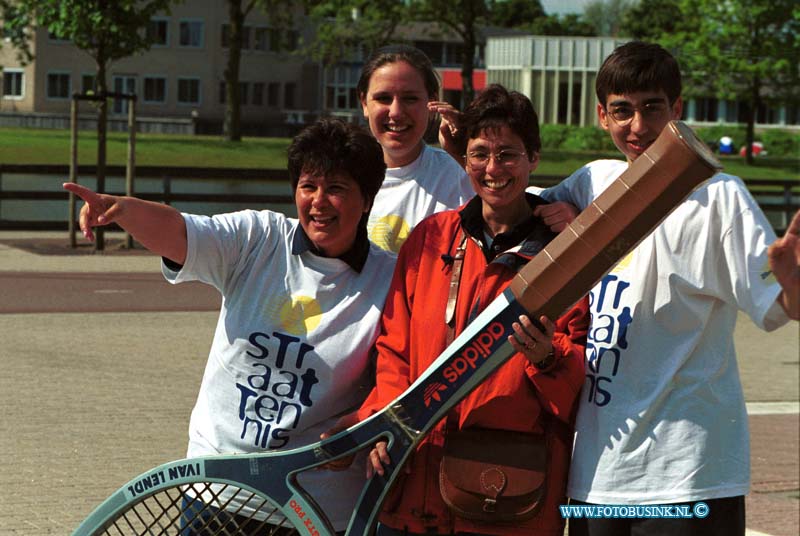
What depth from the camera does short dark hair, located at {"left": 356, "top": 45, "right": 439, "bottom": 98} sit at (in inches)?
166

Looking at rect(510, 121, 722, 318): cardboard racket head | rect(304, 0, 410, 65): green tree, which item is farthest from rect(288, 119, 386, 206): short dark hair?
rect(304, 0, 410, 65): green tree

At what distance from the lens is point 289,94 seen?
8556cm

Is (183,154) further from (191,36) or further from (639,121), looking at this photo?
(639,121)

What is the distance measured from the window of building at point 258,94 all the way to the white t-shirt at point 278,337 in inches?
3181

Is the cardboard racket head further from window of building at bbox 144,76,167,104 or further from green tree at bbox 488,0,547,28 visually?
green tree at bbox 488,0,547,28

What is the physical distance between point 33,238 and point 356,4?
26.0 m

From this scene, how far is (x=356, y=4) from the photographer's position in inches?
1762

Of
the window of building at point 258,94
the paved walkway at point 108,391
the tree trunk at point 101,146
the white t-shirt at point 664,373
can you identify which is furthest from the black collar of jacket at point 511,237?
the window of building at point 258,94

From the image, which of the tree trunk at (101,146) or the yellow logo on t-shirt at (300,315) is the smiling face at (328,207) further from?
the tree trunk at (101,146)

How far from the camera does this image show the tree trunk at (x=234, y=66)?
4532 centimetres

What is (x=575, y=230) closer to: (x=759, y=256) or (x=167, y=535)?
(x=759, y=256)

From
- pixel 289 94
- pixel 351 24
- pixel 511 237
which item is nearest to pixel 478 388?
pixel 511 237

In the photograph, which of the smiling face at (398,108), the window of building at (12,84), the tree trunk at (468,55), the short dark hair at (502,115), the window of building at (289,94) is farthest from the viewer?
the window of building at (289,94)

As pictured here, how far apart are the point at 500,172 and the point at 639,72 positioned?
438mm
